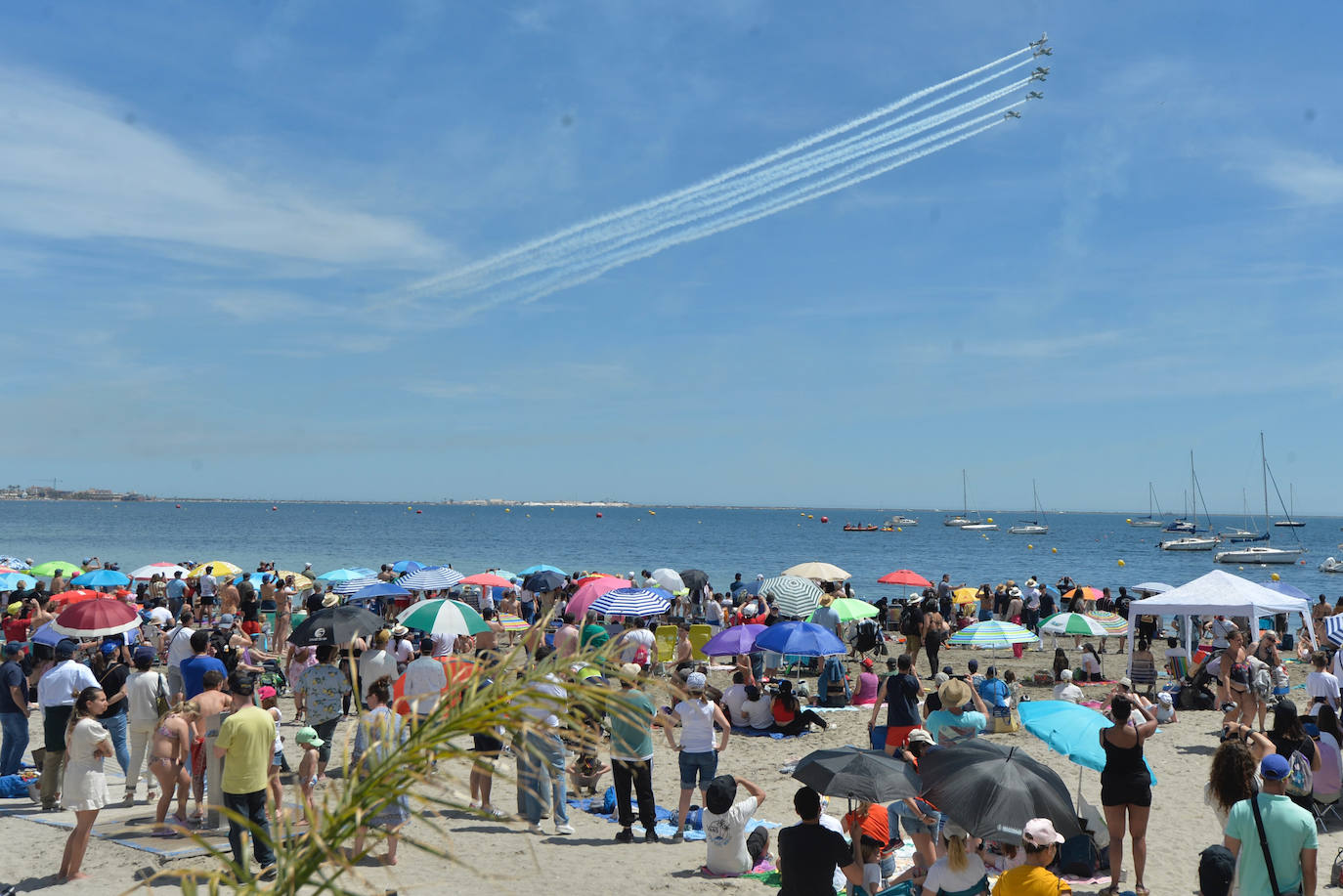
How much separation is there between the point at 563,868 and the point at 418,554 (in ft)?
226

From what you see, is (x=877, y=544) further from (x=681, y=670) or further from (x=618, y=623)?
(x=681, y=670)

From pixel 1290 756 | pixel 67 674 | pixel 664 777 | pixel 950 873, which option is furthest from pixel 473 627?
pixel 1290 756

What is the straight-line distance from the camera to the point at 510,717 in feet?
6.68

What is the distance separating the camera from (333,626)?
1141 centimetres

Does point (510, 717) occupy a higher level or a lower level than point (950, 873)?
higher

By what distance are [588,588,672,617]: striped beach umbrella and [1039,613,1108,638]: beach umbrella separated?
7.81 metres

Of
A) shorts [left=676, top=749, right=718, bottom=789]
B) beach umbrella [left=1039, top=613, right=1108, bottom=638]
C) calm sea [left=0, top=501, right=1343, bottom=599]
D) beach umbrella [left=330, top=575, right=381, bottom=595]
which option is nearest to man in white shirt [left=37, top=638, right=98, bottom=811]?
shorts [left=676, top=749, right=718, bottom=789]

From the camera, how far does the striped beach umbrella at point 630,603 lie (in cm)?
1458

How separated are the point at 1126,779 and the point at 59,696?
8618 millimetres

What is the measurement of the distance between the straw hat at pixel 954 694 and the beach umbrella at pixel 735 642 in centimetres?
625

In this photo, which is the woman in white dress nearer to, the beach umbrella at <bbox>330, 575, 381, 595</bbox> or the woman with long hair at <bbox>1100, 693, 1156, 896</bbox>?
the woman with long hair at <bbox>1100, 693, 1156, 896</bbox>

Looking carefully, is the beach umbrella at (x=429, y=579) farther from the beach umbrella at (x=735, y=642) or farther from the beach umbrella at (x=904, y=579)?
the beach umbrella at (x=904, y=579)

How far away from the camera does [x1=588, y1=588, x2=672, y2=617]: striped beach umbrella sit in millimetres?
14578

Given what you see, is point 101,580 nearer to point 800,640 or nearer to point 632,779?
point 800,640
